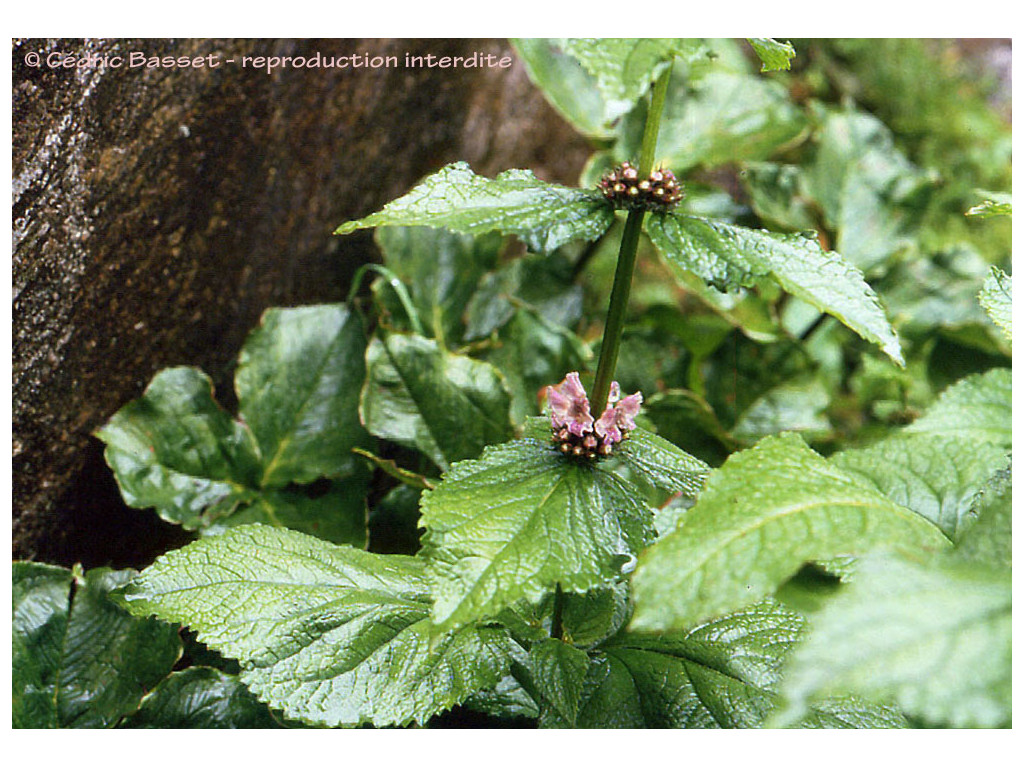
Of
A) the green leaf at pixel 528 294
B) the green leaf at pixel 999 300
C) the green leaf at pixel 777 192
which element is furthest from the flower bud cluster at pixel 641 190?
the green leaf at pixel 777 192

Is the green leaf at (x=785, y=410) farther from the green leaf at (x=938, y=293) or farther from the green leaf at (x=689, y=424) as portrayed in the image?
the green leaf at (x=938, y=293)

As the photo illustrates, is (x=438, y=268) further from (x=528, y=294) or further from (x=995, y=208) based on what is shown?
Answer: (x=995, y=208)

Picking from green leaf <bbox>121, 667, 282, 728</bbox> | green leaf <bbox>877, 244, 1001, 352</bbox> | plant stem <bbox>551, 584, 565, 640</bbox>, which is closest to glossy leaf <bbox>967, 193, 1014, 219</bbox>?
plant stem <bbox>551, 584, 565, 640</bbox>

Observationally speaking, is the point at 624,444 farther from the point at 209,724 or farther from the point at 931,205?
the point at 931,205

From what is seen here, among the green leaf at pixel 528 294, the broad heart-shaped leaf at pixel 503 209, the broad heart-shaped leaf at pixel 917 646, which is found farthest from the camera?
the green leaf at pixel 528 294

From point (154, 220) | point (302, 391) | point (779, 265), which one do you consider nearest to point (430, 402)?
point (302, 391)

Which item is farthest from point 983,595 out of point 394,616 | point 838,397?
point 838,397

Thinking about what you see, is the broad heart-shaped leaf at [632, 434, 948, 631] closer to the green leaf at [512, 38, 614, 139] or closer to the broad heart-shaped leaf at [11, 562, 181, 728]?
the broad heart-shaped leaf at [11, 562, 181, 728]
